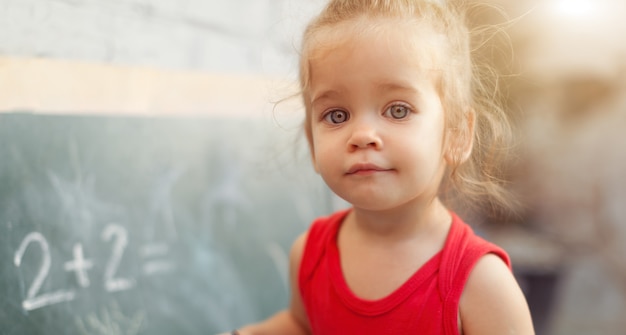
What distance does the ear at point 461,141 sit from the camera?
1.09m

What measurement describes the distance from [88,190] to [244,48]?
56 centimetres

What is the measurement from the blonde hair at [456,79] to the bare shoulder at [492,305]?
20 centimetres

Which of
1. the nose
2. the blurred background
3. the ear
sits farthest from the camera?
the blurred background

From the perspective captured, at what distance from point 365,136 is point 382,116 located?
0.06 metres

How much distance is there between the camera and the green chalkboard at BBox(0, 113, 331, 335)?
3.54 feet

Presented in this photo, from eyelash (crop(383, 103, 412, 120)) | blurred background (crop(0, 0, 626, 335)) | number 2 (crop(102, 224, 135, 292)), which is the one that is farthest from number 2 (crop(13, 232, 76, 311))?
eyelash (crop(383, 103, 412, 120))

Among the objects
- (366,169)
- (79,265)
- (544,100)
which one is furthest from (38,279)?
(544,100)

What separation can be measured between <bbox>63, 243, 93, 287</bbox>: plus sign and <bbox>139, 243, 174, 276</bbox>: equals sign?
0.13 m

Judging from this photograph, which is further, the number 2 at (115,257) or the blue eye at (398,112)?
the number 2 at (115,257)

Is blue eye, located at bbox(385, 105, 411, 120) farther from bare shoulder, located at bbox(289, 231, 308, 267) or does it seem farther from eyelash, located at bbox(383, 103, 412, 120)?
bare shoulder, located at bbox(289, 231, 308, 267)

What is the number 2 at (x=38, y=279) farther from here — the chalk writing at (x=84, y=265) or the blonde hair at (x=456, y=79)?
the blonde hair at (x=456, y=79)

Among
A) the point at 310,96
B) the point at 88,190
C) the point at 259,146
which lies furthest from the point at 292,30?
the point at 88,190

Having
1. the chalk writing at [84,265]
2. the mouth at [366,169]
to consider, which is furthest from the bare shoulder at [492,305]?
the chalk writing at [84,265]

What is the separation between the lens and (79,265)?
1153mm
